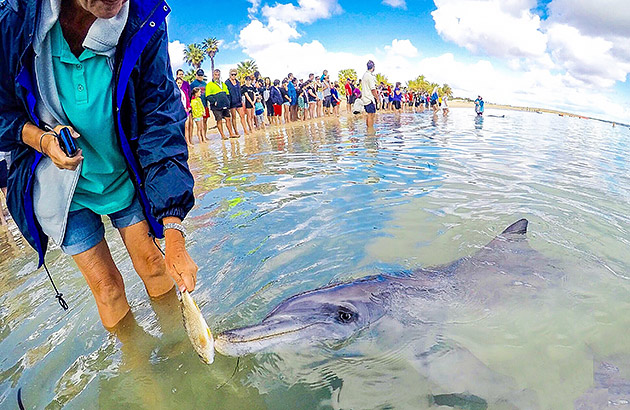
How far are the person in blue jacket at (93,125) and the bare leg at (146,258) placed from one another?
0.07 m

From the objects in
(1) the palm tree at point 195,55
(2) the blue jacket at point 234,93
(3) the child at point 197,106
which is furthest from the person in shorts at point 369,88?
(1) the palm tree at point 195,55

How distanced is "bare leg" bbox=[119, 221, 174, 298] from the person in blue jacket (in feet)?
0.23

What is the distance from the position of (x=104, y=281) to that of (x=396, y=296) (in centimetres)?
202

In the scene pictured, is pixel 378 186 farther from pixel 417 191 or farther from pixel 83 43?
pixel 83 43

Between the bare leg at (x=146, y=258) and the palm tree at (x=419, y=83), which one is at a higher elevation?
the palm tree at (x=419, y=83)

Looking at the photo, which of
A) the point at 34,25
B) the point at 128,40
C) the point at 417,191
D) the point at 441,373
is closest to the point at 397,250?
the point at 441,373

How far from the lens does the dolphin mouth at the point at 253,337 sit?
202 cm

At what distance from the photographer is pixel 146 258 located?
261cm

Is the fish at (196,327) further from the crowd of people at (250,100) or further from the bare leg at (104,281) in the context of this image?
the crowd of people at (250,100)

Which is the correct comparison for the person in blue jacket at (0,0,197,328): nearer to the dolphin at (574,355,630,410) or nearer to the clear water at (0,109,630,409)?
the clear water at (0,109,630,409)

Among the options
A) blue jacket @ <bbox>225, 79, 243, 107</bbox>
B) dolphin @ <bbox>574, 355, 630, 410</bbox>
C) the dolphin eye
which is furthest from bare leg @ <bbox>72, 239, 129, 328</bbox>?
blue jacket @ <bbox>225, 79, 243, 107</bbox>

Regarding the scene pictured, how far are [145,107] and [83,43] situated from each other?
44cm

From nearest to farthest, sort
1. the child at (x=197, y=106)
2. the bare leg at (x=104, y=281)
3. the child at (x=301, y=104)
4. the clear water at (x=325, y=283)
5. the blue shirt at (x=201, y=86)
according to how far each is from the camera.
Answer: the clear water at (x=325, y=283) < the bare leg at (x=104, y=281) < the child at (x=197, y=106) < the blue shirt at (x=201, y=86) < the child at (x=301, y=104)

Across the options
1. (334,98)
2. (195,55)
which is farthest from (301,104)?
(195,55)
